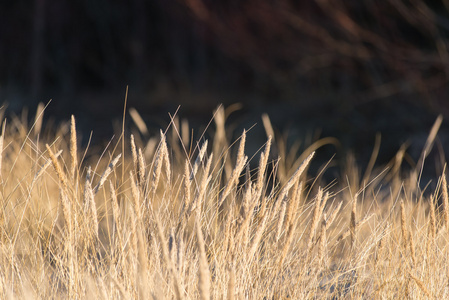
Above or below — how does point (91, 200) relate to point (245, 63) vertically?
above

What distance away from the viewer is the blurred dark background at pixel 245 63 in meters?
4.42

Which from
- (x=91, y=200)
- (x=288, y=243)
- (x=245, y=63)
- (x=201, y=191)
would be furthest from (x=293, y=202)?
(x=245, y=63)

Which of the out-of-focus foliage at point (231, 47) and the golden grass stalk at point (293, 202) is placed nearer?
the golden grass stalk at point (293, 202)

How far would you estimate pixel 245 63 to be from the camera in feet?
25.9

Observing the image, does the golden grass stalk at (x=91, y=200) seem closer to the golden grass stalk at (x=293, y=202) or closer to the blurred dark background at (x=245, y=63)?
the golden grass stalk at (x=293, y=202)

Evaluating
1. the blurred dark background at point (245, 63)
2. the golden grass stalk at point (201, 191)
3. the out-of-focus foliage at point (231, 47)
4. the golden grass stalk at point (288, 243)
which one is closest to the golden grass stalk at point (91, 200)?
the golden grass stalk at point (201, 191)

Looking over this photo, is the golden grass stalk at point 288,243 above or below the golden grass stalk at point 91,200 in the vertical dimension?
below

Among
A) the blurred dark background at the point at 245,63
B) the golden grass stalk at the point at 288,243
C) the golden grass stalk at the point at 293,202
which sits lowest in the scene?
the blurred dark background at the point at 245,63

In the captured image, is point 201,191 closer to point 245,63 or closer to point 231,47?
point 231,47

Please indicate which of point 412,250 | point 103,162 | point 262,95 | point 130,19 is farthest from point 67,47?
point 412,250

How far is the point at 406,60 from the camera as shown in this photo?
14.1 ft

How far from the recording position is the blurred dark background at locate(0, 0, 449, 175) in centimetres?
442

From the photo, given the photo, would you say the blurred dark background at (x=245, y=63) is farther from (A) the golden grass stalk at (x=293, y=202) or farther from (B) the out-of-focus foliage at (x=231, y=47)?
(A) the golden grass stalk at (x=293, y=202)

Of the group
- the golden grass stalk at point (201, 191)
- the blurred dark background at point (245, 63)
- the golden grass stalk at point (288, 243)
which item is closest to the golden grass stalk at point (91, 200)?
the golden grass stalk at point (201, 191)
